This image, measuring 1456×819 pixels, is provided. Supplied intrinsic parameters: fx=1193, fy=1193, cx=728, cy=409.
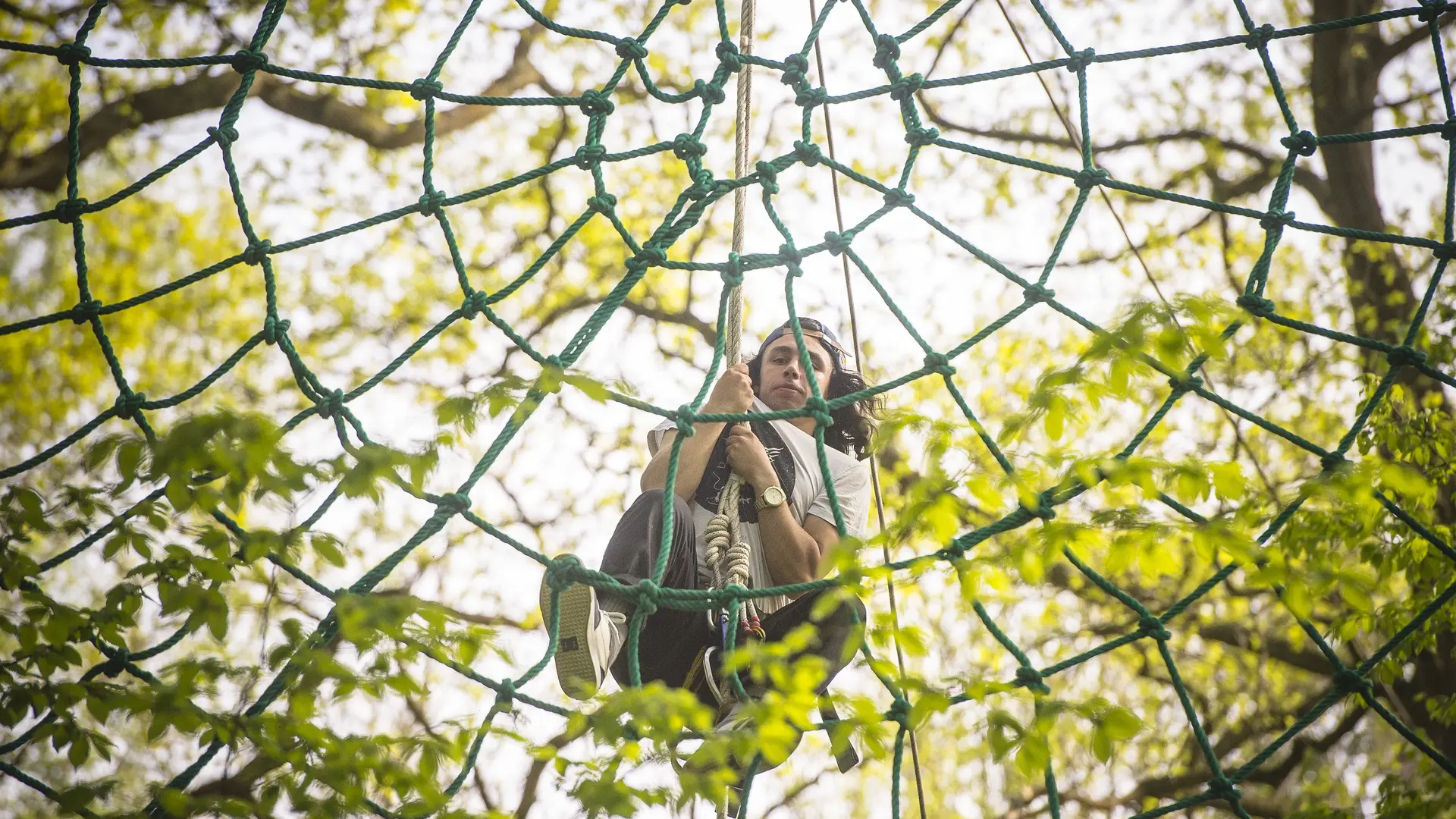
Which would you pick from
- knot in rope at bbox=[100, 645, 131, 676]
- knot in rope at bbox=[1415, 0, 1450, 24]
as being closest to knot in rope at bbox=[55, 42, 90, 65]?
knot in rope at bbox=[100, 645, 131, 676]

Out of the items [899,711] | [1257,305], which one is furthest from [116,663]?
[1257,305]

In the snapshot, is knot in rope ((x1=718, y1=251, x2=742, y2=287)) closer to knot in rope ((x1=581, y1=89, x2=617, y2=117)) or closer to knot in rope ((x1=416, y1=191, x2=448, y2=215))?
knot in rope ((x1=581, y1=89, x2=617, y2=117))

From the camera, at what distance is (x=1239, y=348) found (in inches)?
213

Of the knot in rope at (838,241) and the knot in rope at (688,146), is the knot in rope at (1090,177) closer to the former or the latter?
the knot in rope at (838,241)

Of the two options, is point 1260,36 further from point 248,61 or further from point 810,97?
point 248,61

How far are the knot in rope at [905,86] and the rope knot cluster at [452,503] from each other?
37.4 inches

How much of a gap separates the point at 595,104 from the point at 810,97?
36 cm

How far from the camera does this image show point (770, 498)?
212 cm

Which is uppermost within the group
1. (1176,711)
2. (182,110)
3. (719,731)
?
(182,110)

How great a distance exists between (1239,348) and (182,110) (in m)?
4.75

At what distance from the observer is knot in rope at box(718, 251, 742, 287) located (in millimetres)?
1881

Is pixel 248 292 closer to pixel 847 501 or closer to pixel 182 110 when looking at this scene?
pixel 182 110

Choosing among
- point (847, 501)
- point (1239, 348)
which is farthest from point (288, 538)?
point (1239, 348)

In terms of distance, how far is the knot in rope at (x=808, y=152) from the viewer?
1.88 meters
